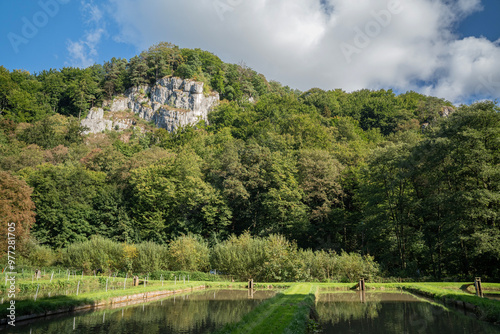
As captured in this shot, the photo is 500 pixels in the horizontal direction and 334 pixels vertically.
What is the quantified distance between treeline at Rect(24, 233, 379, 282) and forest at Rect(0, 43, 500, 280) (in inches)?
13.1

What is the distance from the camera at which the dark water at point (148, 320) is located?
11711 mm

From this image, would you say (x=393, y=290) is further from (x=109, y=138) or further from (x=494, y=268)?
(x=109, y=138)

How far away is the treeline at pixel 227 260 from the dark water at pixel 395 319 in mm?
13049

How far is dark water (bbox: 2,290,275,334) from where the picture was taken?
11711mm

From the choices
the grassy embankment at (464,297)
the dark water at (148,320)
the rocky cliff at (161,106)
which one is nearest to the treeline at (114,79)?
the rocky cliff at (161,106)

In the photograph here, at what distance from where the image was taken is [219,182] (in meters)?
49.3

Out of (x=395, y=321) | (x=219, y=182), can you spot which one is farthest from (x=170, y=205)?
(x=395, y=321)

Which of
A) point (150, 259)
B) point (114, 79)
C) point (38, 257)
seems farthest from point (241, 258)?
point (114, 79)

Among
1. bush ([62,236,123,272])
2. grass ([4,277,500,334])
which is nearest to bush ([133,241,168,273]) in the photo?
bush ([62,236,123,272])

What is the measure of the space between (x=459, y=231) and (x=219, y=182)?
30.8 metres

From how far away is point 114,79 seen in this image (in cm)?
11750

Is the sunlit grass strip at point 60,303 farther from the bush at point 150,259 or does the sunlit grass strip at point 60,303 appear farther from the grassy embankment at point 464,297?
the grassy embankment at point 464,297

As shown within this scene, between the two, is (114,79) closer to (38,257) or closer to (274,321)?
(38,257)

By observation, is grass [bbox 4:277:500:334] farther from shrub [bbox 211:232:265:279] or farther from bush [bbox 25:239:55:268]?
bush [bbox 25:239:55:268]
